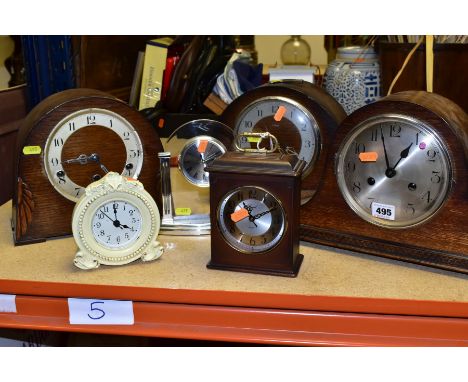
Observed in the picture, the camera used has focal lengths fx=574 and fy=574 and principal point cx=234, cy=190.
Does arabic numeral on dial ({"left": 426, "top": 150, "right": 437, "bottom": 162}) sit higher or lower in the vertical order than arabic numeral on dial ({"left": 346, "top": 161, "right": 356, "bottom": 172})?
higher

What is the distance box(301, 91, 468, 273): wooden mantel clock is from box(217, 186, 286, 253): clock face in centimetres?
14

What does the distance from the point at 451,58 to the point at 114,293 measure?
100cm

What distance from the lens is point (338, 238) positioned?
1.14 metres

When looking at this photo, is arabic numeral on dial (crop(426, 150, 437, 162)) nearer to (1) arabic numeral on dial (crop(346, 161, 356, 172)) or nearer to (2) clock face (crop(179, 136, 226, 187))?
(1) arabic numeral on dial (crop(346, 161, 356, 172))

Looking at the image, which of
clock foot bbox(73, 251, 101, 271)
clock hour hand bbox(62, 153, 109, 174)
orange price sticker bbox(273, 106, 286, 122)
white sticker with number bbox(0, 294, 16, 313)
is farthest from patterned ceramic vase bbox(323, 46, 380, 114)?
white sticker with number bbox(0, 294, 16, 313)

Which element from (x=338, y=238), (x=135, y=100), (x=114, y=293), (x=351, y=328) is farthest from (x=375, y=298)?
(x=135, y=100)

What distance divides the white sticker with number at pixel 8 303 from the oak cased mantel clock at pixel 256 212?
373 mm

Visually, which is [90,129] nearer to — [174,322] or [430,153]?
[174,322]

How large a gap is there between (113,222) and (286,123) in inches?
18.2

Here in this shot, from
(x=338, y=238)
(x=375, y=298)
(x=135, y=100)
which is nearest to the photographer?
(x=375, y=298)

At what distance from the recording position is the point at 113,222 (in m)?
1.08

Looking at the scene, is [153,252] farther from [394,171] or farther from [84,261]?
[394,171]

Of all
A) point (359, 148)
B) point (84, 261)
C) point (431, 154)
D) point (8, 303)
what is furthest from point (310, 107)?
point (8, 303)

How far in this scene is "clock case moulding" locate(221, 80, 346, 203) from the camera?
128 cm
